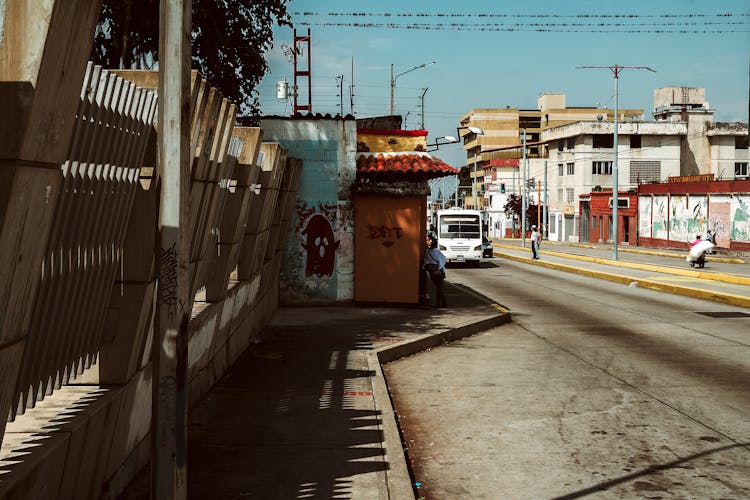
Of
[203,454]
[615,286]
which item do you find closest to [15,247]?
[203,454]

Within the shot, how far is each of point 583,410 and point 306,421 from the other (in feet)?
10.5

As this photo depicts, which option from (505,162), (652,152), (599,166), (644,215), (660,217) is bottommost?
(660,217)

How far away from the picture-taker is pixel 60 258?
430 centimetres

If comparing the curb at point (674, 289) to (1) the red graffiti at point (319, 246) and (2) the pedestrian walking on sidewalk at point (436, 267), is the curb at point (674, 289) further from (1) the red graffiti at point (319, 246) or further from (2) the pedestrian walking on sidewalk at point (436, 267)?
(1) the red graffiti at point (319, 246)

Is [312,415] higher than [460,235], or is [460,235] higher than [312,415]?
[460,235]

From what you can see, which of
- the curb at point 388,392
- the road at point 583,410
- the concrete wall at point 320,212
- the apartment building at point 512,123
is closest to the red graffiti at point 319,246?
the concrete wall at point 320,212

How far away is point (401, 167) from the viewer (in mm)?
18922

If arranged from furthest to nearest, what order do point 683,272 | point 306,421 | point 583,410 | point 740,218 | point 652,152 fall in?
point 652,152, point 740,218, point 683,272, point 583,410, point 306,421

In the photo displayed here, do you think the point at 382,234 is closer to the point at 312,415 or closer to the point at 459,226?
the point at 312,415

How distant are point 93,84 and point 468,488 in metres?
4.33

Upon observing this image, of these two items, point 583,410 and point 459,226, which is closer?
point 583,410

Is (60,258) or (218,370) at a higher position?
(60,258)

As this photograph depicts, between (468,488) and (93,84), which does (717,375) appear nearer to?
(468,488)

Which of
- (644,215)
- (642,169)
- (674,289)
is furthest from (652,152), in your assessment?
(674,289)
